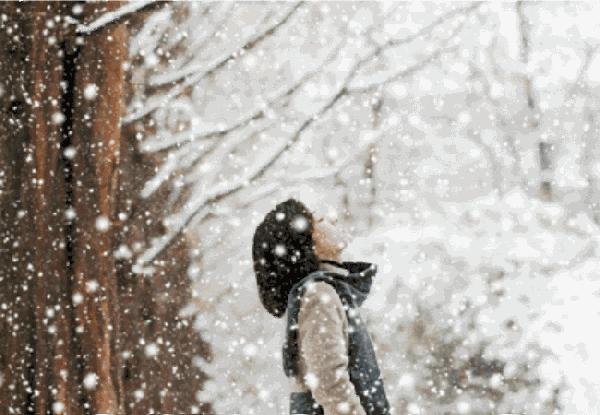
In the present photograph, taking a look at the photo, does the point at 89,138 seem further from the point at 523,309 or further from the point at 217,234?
the point at 217,234

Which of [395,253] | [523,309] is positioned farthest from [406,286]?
[523,309]

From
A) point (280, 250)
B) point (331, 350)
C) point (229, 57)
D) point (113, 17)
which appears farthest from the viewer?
point (229, 57)

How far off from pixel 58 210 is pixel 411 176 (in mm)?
12411

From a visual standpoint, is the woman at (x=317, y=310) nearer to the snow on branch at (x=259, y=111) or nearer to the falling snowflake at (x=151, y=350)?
the snow on branch at (x=259, y=111)

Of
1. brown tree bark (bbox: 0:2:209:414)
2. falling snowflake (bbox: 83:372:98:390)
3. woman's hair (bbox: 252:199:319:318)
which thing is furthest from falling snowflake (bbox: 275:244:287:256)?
falling snowflake (bbox: 83:372:98:390)

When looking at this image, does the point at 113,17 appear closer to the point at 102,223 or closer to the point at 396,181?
the point at 102,223

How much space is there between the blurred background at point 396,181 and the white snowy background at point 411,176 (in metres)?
0.03

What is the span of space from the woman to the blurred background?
0.22m

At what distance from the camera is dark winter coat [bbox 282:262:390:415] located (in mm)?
2875

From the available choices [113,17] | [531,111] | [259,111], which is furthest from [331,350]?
[531,111]

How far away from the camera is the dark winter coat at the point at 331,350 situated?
9.43 feet

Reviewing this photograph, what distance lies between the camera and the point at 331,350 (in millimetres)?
2889

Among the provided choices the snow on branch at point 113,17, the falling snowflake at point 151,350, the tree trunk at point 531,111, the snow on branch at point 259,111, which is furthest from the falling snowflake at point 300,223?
the tree trunk at point 531,111

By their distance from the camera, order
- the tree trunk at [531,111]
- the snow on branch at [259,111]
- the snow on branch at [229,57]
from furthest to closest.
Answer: the tree trunk at [531,111]
the snow on branch at [259,111]
the snow on branch at [229,57]
